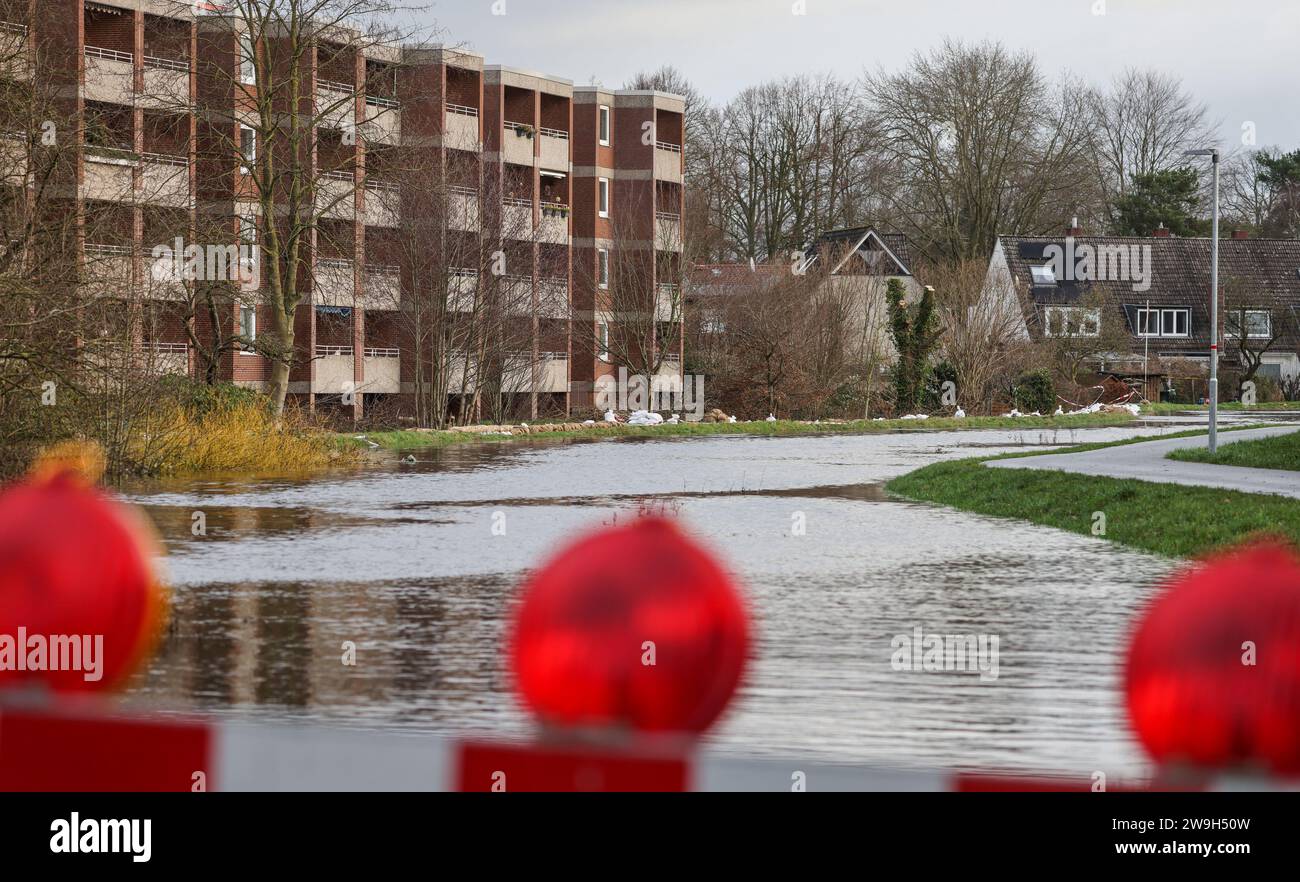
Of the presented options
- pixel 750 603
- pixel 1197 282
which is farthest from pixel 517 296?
pixel 1197 282

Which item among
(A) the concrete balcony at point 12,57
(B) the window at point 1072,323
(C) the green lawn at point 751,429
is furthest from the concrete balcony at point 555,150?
(A) the concrete balcony at point 12,57

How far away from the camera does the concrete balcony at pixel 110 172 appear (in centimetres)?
2841

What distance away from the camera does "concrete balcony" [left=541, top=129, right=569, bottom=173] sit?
2433 inches

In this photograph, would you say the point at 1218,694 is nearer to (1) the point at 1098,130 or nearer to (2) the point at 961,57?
(2) the point at 961,57

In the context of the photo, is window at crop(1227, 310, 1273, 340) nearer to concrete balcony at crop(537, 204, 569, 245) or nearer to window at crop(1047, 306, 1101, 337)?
window at crop(1047, 306, 1101, 337)

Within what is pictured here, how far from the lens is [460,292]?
47.9 m

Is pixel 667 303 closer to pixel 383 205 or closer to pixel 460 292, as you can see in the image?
pixel 460 292

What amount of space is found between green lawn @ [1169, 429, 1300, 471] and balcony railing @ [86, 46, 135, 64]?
33127mm

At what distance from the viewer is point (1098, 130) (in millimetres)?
80250

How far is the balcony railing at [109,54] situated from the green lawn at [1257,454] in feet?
109

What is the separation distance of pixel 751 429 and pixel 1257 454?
2454cm
